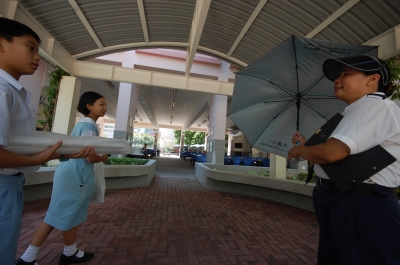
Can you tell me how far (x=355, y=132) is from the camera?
1141 millimetres

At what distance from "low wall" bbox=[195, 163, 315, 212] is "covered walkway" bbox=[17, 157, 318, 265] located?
0.34 meters

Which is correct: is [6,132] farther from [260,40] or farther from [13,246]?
[260,40]

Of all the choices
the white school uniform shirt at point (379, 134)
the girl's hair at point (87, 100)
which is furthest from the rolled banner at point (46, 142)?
the white school uniform shirt at point (379, 134)

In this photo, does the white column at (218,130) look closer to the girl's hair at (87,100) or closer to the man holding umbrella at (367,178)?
the girl's hair at (87,100)

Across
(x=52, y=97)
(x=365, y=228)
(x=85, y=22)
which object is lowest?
(x=365, y=228)

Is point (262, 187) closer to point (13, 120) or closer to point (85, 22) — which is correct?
point (13, 120)

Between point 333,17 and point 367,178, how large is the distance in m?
4.33

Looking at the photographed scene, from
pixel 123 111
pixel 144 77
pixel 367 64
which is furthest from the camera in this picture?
pixel 123 111

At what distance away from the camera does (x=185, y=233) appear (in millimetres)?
3303

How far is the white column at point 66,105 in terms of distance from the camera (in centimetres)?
632

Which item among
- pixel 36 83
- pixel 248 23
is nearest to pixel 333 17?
pixel 248 23

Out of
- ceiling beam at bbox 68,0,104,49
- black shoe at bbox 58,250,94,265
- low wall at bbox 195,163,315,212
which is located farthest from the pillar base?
black shoe at bbox 58,250,94,265

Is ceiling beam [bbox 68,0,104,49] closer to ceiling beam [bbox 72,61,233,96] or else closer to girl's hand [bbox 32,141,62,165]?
ceiling beam [bbox 72,61,233,96]

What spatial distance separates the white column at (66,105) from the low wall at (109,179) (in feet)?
6.47
